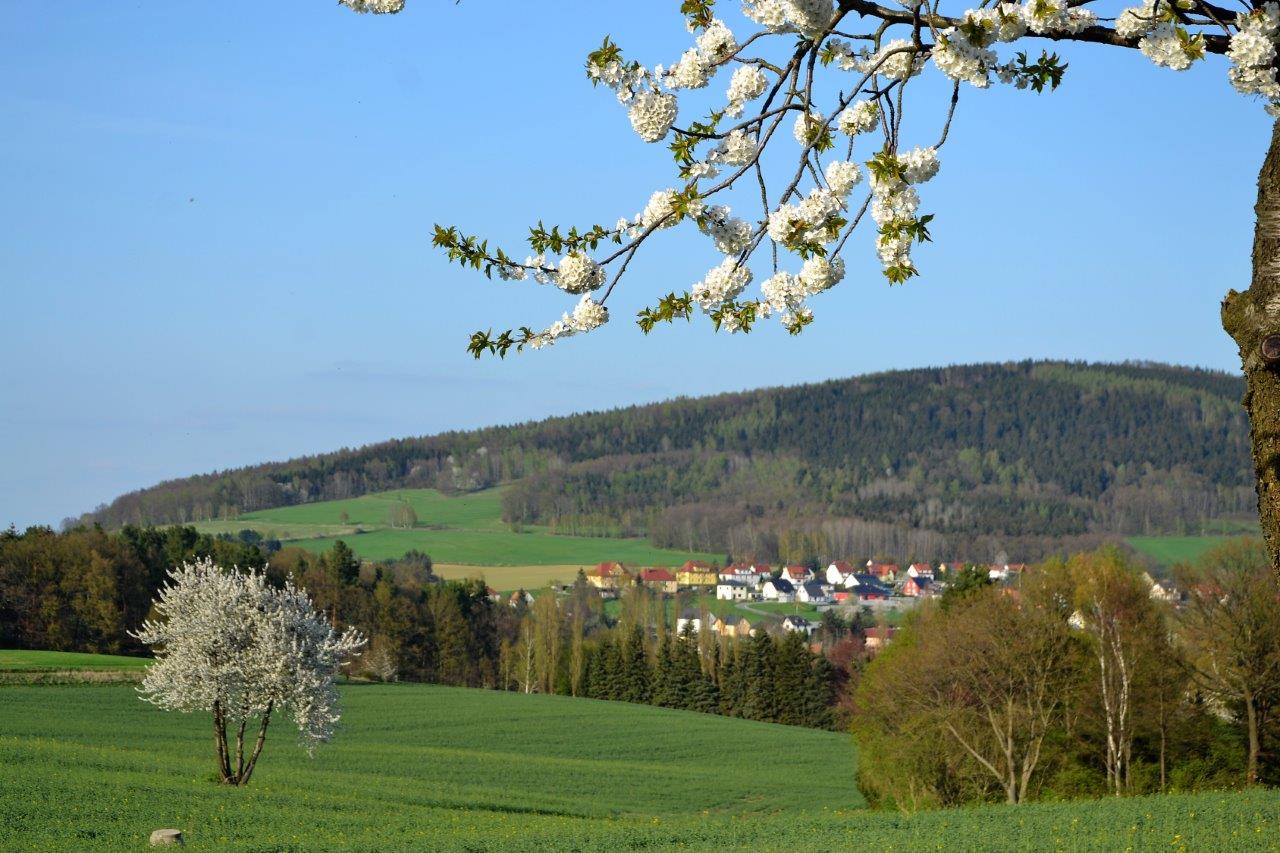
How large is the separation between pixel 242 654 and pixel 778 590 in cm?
14358

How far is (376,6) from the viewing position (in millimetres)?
8047

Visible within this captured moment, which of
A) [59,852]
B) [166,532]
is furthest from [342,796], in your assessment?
[166,532]

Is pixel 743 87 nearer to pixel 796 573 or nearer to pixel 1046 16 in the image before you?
pixel 1046 16

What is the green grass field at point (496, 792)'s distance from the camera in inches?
856

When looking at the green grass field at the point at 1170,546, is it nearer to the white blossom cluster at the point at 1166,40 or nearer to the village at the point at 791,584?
the village at the point at 791,584

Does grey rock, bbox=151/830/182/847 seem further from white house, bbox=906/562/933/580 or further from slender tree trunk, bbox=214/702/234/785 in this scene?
white house, bbox=906/562/933/580

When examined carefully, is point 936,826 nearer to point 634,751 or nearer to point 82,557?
point 634,751

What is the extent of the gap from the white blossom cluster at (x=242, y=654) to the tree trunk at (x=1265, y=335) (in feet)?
91.6

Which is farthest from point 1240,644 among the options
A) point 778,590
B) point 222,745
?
point 778,590

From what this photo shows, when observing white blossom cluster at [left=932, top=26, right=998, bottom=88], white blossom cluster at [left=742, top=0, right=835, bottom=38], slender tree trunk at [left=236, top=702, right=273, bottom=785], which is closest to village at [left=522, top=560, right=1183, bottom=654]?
slender tree trunk at [left=236, top=702, right=273, bottom=785]

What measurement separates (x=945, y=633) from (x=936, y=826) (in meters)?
21.2

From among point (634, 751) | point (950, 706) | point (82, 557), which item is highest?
point (82, 557)

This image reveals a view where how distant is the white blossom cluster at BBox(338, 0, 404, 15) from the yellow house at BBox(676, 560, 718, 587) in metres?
161

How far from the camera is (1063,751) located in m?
44.2
